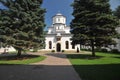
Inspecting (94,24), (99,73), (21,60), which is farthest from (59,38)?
(99,73)

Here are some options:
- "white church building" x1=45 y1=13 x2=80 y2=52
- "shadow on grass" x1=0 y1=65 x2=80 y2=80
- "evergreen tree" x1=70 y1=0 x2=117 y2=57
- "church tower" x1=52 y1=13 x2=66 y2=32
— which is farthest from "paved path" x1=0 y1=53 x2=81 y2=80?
"church tower" x1=52 y1=13 x2=66 y2=32

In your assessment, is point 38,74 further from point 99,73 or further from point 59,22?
point 59,22

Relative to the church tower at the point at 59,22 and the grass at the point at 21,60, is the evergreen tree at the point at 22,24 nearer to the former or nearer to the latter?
the grass at the point at 21,60

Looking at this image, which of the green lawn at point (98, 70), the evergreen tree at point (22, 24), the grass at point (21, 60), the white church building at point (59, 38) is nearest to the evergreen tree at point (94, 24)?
the evergreen tree at point (22, 24)

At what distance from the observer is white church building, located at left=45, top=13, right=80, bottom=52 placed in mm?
53531

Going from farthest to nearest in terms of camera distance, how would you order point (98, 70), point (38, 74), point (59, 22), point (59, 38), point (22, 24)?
point (59, 22), point (59, 38), point (22, 24), point (98, 70), point (38, 74)

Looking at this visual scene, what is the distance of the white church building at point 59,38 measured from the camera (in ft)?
176

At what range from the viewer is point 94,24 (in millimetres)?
26359

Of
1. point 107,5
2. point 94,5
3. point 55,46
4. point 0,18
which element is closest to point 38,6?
point 0,18

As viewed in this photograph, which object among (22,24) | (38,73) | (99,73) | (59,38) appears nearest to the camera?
(99,73)

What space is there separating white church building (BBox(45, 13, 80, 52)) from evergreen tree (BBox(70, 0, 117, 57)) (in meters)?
25.2

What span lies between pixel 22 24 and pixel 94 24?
10592 millimetres

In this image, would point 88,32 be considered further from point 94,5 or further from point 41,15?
point 41,15

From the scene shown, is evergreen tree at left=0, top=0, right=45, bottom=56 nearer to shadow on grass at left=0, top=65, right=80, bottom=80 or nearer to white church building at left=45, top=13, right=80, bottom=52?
shadow on grass at left=0, top=65, right=80, bottom=80
